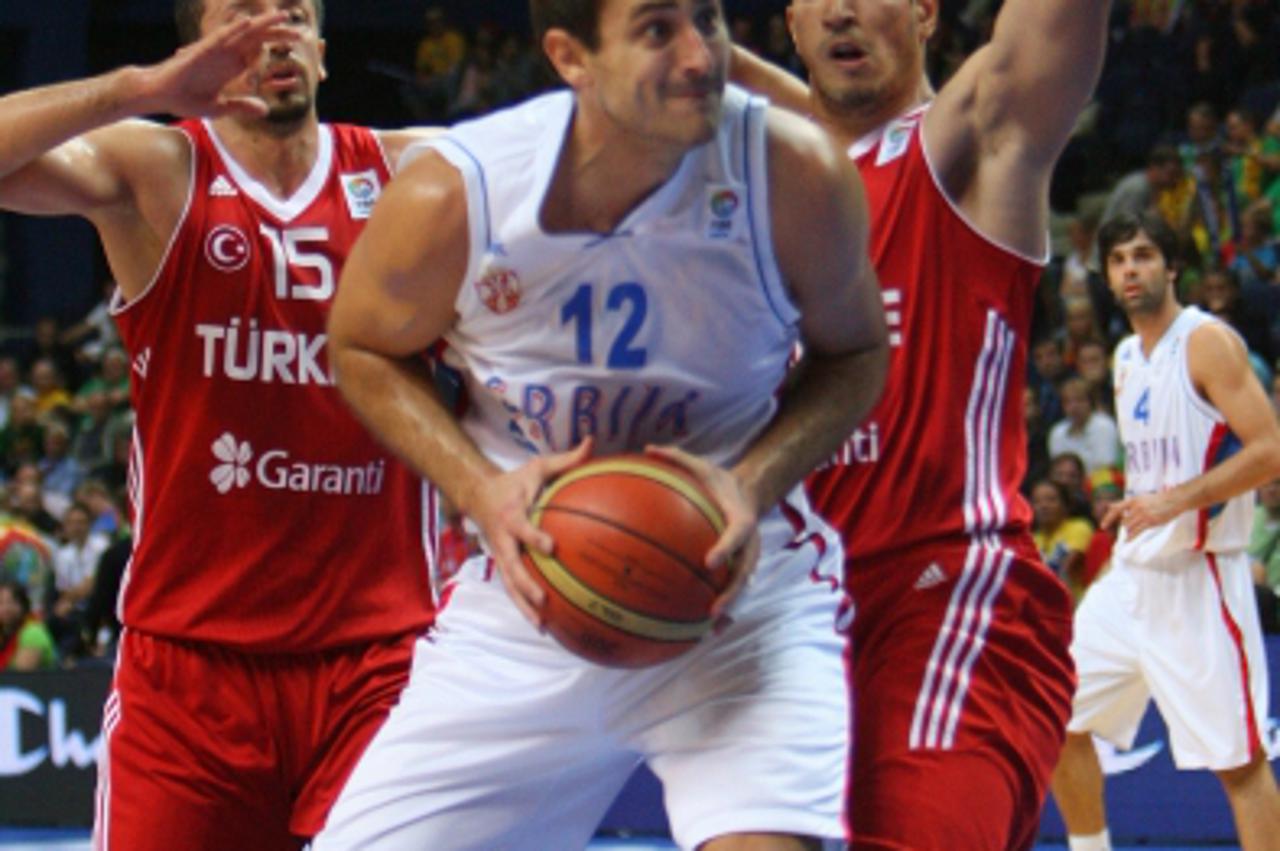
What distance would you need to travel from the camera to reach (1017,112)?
377 centimetres

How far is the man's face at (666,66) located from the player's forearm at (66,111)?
1.08 m

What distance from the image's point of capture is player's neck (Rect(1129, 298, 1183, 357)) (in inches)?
285

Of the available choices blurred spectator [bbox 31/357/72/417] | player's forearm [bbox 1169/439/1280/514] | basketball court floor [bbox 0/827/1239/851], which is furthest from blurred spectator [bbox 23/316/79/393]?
player's forearm [bbox 1169/439/1280/514]

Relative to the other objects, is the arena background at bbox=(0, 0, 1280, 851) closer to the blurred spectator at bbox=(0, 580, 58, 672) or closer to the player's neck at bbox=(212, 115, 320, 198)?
the blurred spectator at bbox=(0, 580, 58, 672)

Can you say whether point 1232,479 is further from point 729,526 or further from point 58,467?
point 58,467

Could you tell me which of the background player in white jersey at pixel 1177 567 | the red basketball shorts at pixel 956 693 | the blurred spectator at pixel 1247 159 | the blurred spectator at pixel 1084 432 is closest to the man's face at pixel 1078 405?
the blurred spectator at pixel 1084 432

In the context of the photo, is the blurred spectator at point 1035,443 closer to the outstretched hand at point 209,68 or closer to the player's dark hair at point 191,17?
the player's dark hair at point 191,17

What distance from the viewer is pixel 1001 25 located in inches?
148

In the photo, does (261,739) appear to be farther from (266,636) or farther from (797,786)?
(797,786)

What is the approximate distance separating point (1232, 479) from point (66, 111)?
423cm

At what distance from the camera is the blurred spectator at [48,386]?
15898mm

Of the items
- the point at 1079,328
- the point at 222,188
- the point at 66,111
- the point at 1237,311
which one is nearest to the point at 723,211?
the point at 66,111

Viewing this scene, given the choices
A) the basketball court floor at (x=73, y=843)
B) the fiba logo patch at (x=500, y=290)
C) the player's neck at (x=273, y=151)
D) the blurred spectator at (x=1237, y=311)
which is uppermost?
the player's neck at (x=273, y=151)

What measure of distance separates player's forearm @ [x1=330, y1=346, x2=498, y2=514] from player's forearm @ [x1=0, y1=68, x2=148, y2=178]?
2.53 feet
